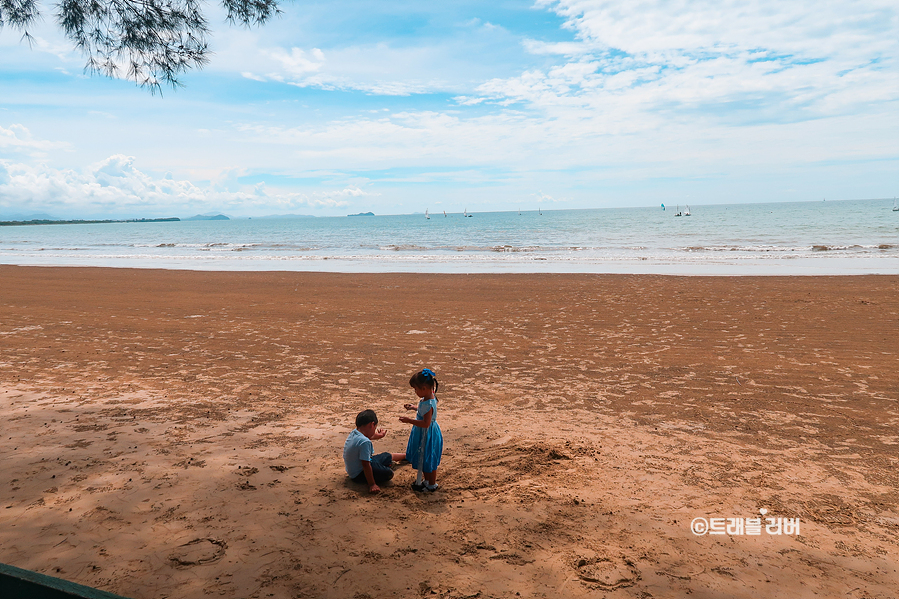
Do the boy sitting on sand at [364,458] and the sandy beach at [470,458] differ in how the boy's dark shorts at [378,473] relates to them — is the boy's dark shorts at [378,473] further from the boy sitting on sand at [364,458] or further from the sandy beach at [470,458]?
the sandy beach at [470,458]

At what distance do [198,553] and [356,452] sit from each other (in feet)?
4.25

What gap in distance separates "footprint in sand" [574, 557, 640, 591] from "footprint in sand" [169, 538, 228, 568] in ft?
7.44

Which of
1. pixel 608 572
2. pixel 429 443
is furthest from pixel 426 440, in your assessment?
pixel 608 572

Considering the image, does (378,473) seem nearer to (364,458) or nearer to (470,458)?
(364,458)

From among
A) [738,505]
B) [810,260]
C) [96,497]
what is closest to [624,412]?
[738,505]

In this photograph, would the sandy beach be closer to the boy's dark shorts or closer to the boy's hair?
the boy's dark shorts

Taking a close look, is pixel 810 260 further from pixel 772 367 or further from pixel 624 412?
pixel 624 412

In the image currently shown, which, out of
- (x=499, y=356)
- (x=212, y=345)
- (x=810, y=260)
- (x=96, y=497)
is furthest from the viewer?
(x=810, y=260)

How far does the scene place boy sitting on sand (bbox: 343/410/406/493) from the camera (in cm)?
426

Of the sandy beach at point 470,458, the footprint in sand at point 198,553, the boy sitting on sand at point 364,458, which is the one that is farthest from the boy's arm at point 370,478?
the footprint in sand at point 198,553

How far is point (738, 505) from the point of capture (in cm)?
410

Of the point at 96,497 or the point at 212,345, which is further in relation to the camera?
the point at 212,345

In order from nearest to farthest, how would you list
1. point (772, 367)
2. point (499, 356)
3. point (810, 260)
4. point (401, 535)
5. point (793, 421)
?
point (401, 535) → point (793, 421) → point (772, 367) → point (499, 356) → point (810, 260)

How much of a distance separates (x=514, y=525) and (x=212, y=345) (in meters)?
7.96
